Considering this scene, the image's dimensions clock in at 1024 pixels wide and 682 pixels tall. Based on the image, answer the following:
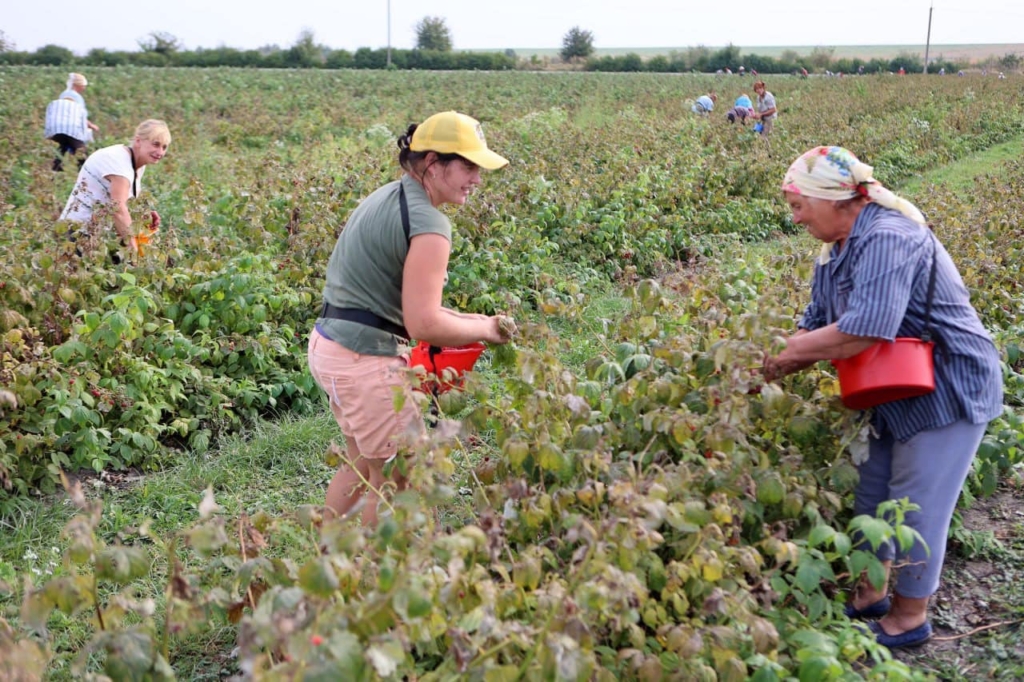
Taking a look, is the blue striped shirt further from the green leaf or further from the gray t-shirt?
the gray t-shirt

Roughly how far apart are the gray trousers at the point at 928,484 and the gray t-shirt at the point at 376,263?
1.55 metres

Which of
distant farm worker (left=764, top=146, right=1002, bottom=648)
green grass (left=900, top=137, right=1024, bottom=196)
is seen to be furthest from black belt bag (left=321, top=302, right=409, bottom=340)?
green grass (left=900, top=137, right=1024, bottom=196)

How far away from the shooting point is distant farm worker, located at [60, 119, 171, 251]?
5.63 meters

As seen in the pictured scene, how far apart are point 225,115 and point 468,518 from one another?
19.9m

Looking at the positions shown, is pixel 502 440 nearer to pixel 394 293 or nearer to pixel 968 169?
pixel 394 293

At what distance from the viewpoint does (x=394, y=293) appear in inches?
128

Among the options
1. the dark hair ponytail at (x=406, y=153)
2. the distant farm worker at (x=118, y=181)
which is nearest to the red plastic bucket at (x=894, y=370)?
the dark hair ponytail at (x=406, y=153)

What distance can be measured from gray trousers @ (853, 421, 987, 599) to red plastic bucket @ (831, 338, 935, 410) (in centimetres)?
19

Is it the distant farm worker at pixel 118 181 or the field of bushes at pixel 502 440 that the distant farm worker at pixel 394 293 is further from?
the distant farm worker at pixel 118 181

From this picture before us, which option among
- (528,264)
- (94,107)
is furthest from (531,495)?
(94,107)

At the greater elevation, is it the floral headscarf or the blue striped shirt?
the floral headscarf

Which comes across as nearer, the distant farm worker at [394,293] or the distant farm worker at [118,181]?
the distant farm worker at [394,293]

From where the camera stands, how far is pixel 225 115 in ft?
72.7

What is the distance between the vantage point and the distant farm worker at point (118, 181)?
5.63 meters
